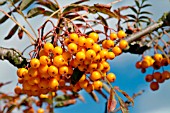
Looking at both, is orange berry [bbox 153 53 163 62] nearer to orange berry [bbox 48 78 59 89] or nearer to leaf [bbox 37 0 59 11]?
leaf [bbox 37 0 59 11]

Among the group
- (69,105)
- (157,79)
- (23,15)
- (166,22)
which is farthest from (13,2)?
(69,105)

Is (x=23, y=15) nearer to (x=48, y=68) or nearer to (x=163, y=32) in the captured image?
(x=48, y=68)

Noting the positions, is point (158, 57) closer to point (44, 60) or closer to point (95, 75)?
point (95, 75)

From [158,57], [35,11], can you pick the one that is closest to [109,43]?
[35,11]

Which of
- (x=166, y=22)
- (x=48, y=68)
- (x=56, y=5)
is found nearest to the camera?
(x=48, y=68)

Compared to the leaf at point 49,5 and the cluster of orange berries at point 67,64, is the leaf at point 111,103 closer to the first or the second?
the cluster of orange berries at point 67,64

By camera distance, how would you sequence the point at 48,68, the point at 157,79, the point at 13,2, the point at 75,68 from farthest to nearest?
the point at 157,79, the point at 13,2, the point at 75,68, the point at 48,68

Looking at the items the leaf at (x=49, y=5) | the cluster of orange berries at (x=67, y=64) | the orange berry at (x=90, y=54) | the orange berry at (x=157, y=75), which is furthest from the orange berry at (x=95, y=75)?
the orange berry at (x=157, y=75)
